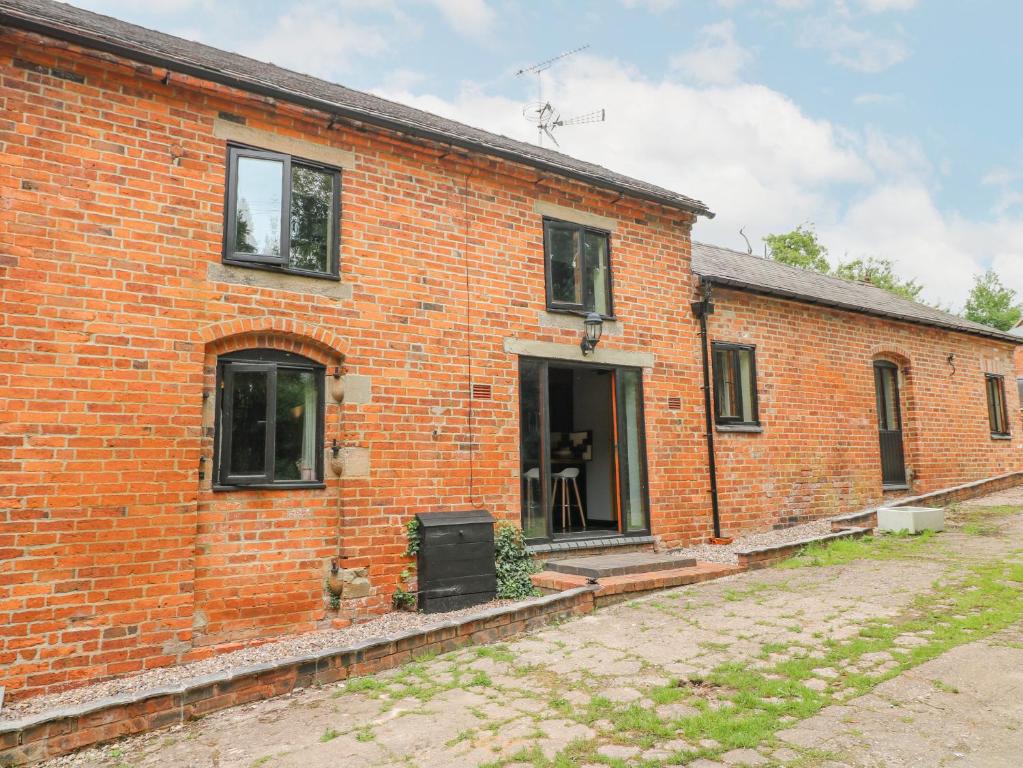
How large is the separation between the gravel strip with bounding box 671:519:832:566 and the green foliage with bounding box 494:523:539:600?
93.7 inches

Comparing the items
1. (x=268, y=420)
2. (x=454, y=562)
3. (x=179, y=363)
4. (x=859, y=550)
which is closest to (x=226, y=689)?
(x=268, y=420)

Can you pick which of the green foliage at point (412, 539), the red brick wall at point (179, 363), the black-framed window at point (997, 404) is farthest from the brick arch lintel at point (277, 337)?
the black-framed window at point (997, 404)

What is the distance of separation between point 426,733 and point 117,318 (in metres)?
4.26

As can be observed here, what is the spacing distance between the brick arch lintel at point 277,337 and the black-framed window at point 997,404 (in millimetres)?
15166

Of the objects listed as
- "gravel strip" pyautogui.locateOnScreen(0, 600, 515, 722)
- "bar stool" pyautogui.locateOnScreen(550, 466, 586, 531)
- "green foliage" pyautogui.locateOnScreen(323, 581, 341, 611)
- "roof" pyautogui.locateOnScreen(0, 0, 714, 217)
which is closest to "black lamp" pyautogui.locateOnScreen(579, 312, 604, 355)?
"roof" pyautogui.locateOnScreen(0, 0, 714, 217)

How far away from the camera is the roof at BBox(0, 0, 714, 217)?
5668mm

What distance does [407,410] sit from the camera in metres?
7.18

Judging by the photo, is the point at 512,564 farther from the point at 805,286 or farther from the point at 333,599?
the point at 805,286

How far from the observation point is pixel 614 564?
748 cm

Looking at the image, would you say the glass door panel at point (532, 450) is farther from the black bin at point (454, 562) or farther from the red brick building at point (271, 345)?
the black bin at point (454, 562)

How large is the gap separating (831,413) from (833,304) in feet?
6.22

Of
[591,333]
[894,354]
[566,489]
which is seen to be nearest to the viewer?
[591,333]

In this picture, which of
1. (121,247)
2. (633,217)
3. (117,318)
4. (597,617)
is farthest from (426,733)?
(633,217)

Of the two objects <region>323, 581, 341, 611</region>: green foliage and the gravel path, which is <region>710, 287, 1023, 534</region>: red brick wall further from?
<region>323, 581, 341, 611</region>: green foliage
